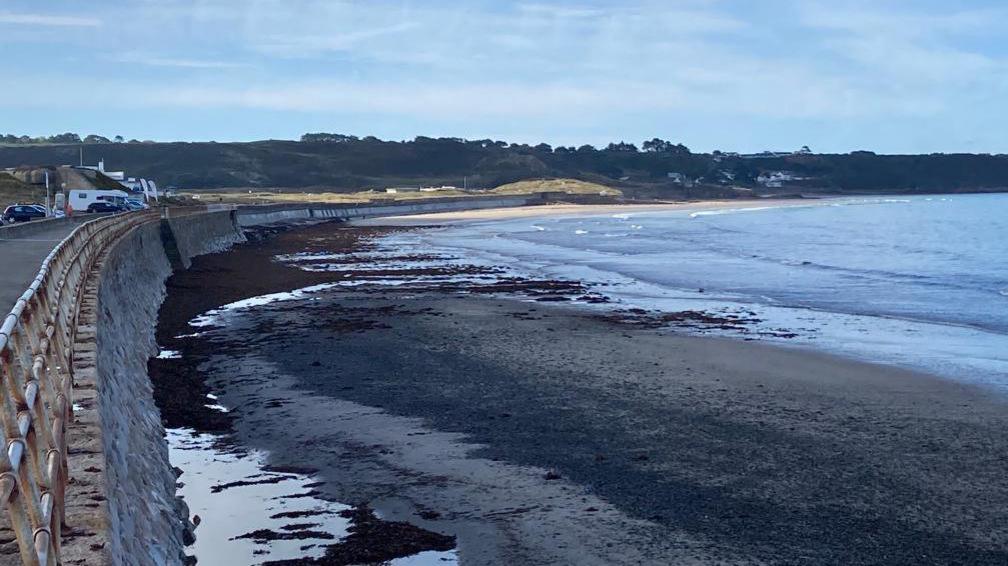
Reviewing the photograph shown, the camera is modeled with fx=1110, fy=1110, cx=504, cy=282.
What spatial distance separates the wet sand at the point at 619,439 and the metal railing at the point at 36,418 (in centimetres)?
337

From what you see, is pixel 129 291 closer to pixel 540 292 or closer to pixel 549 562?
pixel 540 292

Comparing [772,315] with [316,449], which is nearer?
[316,449]

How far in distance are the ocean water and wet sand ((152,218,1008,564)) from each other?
2.83m

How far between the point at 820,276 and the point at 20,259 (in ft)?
80.4

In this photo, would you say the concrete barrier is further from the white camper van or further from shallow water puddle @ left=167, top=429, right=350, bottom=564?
the white camper van

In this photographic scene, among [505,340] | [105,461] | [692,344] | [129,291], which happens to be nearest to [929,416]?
[692,344]

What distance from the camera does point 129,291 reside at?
2216 centimetres

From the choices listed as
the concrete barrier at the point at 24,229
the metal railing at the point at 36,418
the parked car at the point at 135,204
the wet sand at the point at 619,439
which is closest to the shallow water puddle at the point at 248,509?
the wet sand at the point at 619,439

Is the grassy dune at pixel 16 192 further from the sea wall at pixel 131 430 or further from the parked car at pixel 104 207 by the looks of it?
the sea wall at pixel 131 430

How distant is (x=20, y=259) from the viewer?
21219mm

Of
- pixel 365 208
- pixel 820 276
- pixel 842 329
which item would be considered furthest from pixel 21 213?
pixel 365 208

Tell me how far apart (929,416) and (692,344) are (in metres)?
6.51

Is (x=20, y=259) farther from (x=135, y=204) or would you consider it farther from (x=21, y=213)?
(x=135, y=204)

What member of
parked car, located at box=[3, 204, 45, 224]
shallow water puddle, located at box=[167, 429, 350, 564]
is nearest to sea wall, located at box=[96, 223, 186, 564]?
shallow water puddle, located at box=[167, 429, 350, 564]
